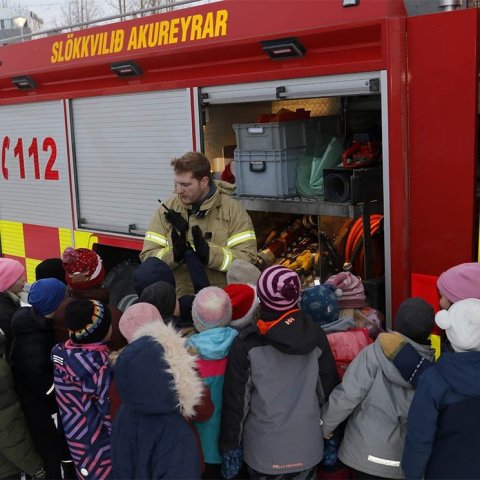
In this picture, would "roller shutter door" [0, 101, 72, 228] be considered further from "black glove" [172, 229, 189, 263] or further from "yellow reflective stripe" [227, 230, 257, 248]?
"yellow reflective stripe" [227, 230, 257, 248]

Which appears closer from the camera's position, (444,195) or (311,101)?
(444,195)

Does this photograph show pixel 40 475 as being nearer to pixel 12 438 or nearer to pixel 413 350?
pixel 12 438

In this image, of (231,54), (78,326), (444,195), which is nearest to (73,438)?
(78,326)

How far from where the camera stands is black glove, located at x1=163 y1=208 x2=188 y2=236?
3570mm

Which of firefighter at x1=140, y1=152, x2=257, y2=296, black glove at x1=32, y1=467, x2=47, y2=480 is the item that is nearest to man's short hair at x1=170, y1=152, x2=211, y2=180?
firefighter at x1=140, y1=152, x2=257, y2=296

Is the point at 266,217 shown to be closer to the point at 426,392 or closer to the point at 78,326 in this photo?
the point at 78,326

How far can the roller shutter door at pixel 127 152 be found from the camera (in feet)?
14.3

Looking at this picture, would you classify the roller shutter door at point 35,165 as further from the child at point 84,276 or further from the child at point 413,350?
the child at point 413,350

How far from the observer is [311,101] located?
4.47m

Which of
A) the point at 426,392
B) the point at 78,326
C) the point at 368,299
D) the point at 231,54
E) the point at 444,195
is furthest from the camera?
the point at 231,54

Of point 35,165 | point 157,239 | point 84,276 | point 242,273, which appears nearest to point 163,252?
point 157,239

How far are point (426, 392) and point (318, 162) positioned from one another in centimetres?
206

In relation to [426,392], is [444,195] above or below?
above

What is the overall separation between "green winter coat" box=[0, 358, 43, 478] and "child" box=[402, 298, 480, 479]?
1.62 metres
